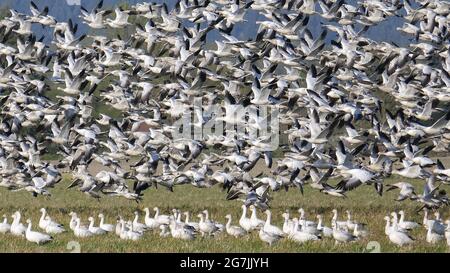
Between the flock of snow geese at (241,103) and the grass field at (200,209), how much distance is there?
2.18ft

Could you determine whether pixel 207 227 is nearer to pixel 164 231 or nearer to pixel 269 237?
pixel 164 231

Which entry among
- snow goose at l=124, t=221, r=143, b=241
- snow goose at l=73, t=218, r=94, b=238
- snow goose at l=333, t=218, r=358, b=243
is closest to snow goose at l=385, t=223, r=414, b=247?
snow goose at l=333, t=218, r=358, b=243

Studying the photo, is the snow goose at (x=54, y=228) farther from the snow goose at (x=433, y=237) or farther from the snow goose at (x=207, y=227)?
the snow goose at (x=433, y=237)

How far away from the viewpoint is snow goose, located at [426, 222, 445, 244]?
24.0 meters

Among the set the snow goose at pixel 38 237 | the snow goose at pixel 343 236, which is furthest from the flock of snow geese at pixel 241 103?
the snow goose at pixel 38 237

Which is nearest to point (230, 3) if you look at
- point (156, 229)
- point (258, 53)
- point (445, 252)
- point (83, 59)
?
point (258, 53)

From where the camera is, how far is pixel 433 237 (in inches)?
947

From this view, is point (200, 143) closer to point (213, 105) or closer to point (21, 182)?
point (213, 105)

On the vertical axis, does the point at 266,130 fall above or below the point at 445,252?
below

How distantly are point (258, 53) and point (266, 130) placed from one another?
4567 millimetres

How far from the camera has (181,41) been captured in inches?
1519

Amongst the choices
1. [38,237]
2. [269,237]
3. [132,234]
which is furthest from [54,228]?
[269,237]
